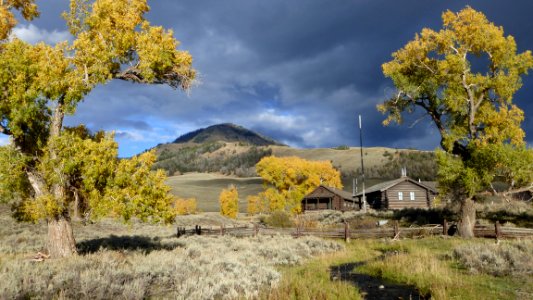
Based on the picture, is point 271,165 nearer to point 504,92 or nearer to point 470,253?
point 504,92

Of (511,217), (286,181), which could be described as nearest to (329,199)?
(286,181)

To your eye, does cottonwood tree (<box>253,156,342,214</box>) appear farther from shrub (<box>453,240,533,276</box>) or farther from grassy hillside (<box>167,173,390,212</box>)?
shrub (<box>453,240,533,276</box>)

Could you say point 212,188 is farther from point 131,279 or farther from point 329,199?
point 131,279

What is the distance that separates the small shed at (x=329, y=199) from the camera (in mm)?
72812

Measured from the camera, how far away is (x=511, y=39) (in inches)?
826

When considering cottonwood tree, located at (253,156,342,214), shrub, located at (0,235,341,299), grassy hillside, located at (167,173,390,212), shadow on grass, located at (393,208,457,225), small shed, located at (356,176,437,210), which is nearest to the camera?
shrub, located at (0,235,341,299)

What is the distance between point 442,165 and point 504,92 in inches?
206

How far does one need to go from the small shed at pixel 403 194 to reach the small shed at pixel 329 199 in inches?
311

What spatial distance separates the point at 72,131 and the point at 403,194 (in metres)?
59.7

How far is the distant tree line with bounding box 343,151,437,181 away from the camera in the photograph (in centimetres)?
13200

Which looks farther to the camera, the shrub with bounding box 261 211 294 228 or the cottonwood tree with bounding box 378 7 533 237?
the shrub with bounding box 261 211 294 228

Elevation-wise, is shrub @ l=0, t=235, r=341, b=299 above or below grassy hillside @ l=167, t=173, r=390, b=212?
below

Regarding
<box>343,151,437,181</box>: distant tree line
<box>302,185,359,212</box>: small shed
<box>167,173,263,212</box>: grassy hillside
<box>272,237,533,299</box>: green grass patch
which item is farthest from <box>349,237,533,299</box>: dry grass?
<box>343,151,437,181</box>: distant tree line

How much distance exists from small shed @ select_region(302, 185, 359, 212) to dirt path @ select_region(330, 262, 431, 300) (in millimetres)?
58769
